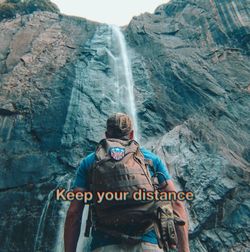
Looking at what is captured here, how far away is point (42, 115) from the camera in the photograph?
15.4m

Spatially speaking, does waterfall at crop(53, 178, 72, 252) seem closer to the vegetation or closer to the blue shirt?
the blue shirt

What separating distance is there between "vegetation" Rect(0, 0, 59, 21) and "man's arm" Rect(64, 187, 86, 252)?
73.6 feet

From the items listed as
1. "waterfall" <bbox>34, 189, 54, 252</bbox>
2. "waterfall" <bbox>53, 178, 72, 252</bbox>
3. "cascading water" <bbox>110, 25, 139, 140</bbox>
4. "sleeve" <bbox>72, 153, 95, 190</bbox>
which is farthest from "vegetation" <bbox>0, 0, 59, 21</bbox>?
"sleeve" <bbox>72, 153, 95, 190</bbox>

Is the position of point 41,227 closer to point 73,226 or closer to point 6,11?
point 73,226

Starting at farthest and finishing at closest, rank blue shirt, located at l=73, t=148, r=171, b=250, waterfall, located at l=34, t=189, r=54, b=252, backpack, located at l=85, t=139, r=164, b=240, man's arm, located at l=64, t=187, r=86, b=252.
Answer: waterfall, located at l=34, t=189, r=54, b=252, man's arm, located at l=64, t=187, r=86, b=252, blue shirt, located at l=73, t=148, r=171, b=250, backpack, located at l=85, t=139, r=164, b=240

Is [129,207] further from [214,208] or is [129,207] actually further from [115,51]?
[115,51]

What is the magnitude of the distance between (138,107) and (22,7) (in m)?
14.5

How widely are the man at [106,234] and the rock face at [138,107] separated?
713 centimetres

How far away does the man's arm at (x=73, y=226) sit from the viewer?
3.77 m

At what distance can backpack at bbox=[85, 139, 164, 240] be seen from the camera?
343 cm

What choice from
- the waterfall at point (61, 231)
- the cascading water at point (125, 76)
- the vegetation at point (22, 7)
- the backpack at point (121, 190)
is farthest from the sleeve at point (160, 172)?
the vegetation at point (22, 7)

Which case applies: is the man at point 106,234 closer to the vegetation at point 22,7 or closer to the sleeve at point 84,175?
the sleeve at point 84,175

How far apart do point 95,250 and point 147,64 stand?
641 inches

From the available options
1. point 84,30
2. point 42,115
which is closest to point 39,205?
point 42,115
